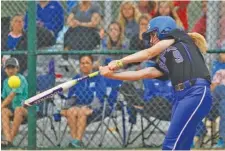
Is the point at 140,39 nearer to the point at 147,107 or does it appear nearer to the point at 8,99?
the point at 147,107

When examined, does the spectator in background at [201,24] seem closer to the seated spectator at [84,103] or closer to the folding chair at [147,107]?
the folding chair at [147,107]

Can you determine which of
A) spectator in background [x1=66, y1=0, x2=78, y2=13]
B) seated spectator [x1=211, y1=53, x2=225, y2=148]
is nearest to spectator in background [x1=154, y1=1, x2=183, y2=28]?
seated spectator [x1=211, y1=53, x2=225, y2=148]

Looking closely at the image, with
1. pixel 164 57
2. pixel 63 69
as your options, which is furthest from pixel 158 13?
pixel 164 57

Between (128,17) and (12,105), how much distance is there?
1.94m

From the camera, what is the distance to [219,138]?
30.6ft

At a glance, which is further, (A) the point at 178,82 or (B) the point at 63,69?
(B) the point at 63,69

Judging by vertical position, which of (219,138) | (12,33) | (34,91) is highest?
(12,33)

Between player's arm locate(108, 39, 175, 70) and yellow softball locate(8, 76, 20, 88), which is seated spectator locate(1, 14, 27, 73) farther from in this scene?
player's arm locate(108, 39, 175, 70)

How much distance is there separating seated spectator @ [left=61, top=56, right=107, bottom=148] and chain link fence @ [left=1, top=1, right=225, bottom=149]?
11mm

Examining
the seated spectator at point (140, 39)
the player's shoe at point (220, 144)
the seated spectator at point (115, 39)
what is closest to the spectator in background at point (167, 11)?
the seated spectator at point (140, 39)

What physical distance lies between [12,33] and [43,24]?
437mm

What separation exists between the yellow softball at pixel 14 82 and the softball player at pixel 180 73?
2.71m

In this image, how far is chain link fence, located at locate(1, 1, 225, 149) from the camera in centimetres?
937

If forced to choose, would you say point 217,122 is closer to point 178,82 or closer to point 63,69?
point 63,69
